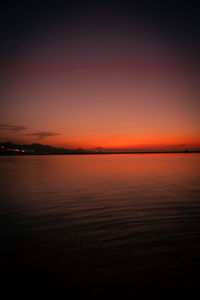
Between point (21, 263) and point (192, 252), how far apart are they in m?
5.67

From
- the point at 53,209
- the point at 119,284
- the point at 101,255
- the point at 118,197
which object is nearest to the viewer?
the point at 119,284

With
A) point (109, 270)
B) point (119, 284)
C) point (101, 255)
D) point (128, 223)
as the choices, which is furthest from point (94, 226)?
point (119, 284)

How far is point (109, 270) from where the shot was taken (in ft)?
19.7

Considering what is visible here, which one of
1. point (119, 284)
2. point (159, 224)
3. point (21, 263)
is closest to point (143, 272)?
Result: point (119, 284)

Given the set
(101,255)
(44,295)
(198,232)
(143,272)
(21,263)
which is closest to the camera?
(44,295)

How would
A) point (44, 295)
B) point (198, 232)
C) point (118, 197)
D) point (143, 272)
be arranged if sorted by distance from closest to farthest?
1. point (44, 295)
2. point (143, 272)
3. point (198, 232)
4. point (118, 197)

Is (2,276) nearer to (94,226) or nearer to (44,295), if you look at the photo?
(44,295)

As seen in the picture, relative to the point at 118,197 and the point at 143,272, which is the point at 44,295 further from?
the point at 118,197

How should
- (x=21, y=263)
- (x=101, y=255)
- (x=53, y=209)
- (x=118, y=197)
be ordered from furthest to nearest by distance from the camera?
(x=118, y=197) → (x=53, y=209) → (x=101, y=255) → (x=21, y=263)

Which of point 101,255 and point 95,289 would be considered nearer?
point 95,289

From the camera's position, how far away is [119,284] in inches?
211

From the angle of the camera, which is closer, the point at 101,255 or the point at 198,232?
the point at 101,255

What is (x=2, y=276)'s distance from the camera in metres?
5.71

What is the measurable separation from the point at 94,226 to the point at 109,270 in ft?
13.0
